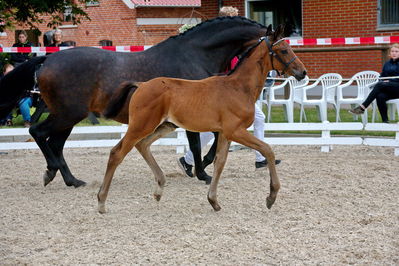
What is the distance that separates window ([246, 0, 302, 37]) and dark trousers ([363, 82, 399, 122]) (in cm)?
671

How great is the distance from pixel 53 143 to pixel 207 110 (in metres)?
2.53

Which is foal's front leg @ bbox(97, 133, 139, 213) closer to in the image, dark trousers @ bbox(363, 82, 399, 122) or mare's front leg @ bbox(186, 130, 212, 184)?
mare's front leg @ bbox(186, 130, 212, 184)

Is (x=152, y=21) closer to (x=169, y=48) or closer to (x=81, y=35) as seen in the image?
(x=81, y=35)

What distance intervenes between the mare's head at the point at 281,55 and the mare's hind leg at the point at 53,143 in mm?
2465

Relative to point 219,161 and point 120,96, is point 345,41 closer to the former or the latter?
point 219,161

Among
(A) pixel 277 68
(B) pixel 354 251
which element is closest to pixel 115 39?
(A) pixel 277 68

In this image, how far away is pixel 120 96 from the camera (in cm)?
636

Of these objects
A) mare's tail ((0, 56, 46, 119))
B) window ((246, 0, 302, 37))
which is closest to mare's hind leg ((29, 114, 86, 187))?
mare's tail ((0, 56, 46, 119))

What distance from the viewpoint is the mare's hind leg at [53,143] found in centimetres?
754

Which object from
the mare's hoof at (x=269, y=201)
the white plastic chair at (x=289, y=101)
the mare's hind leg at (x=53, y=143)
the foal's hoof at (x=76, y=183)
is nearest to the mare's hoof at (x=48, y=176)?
the mare's hind leg at (x=53, y=143)

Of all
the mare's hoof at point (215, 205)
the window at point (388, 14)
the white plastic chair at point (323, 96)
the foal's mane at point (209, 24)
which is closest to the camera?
Result: the mare's hoof at point (215, 205)

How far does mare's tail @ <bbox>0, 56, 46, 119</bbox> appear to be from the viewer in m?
7.80

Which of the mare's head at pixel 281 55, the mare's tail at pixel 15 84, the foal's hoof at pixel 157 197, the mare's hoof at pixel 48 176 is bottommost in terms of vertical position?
the mare's hoof at pixel 48 176

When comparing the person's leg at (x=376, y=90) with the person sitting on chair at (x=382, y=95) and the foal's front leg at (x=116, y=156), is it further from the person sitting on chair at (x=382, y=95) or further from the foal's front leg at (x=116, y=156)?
the foal's front leg at (x=116, y=156)
